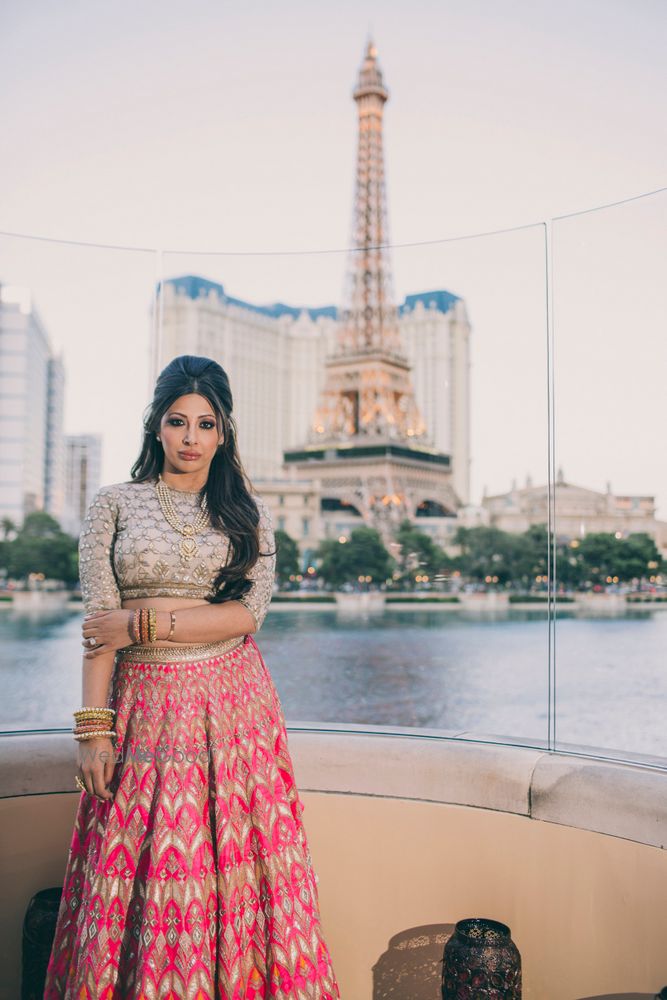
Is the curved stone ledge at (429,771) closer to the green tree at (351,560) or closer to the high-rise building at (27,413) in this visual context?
the high-rise building at (27,413)

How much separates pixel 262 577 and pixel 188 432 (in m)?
0.34

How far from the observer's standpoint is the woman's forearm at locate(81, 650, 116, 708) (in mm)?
1685

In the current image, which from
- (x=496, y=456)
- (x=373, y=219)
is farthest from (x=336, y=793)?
(x=373, y=219)

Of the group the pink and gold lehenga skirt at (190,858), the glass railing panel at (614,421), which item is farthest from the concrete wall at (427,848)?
the pink and gold lehenga skirt at (190,858)

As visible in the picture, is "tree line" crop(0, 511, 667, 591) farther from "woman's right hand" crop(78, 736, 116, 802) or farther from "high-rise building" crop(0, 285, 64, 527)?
"woman's right hand" crop(78, 736, 116, 802)

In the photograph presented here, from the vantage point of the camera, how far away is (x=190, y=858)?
166 cm

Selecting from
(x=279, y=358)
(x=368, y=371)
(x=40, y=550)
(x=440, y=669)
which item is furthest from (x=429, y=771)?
(x=368, y=371)

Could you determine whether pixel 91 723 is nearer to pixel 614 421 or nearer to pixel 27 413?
pixel 614 421

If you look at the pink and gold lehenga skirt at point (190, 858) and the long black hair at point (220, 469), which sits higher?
the long black hair at point (220, 469)

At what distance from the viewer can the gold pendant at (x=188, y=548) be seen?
1797 mm

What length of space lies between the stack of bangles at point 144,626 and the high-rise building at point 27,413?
190cm

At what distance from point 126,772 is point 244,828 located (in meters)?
0.26

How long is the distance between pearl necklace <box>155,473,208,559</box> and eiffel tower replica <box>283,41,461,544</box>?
140cm

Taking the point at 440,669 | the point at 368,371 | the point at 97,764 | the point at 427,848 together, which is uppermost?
the point at 368,371
